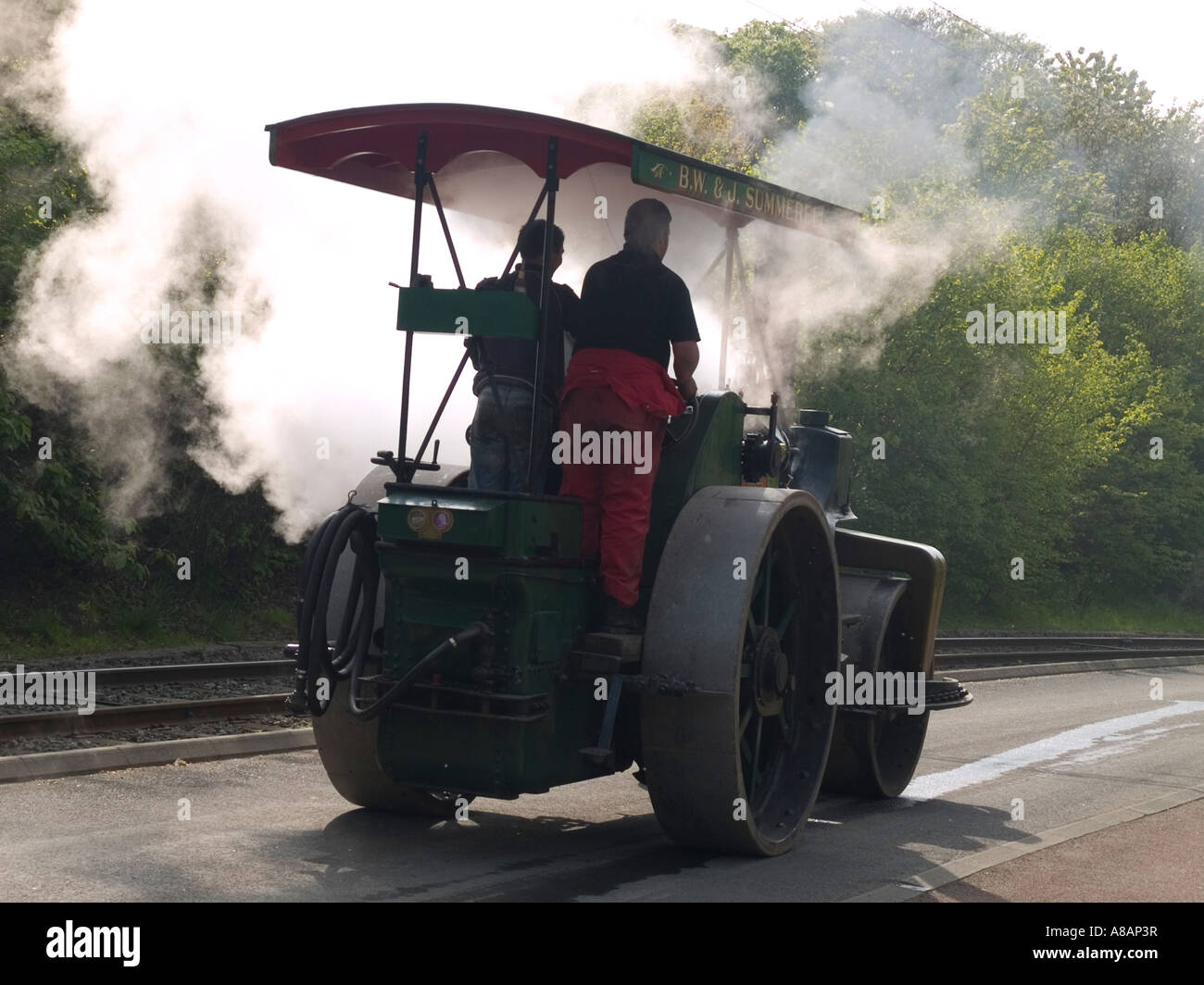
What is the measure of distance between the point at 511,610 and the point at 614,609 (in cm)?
52

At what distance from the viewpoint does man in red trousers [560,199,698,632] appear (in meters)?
5.96

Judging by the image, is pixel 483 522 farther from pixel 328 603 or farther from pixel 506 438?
pixel 328 603

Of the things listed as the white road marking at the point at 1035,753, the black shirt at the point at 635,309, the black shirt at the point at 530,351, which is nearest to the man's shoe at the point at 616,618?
the black shirt at the point at 530,351

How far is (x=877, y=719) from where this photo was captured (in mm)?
7824

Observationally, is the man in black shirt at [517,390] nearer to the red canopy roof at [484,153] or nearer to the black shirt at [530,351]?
the black shirt at [530,351]

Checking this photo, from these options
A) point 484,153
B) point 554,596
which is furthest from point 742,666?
point 484,153

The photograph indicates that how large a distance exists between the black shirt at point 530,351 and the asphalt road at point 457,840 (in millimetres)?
1886

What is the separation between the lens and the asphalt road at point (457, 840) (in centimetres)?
546

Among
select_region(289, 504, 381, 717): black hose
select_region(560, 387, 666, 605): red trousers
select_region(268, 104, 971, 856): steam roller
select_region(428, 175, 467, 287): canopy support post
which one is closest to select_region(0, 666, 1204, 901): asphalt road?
select_region(268, 104, 971, 856): steam roller

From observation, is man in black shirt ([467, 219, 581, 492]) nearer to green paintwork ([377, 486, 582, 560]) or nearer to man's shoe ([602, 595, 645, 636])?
green paintwork ([377, 486, 582, 560])

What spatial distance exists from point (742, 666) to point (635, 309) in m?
1.50

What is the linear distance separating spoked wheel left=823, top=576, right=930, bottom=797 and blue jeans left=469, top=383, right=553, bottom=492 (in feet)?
7.34
